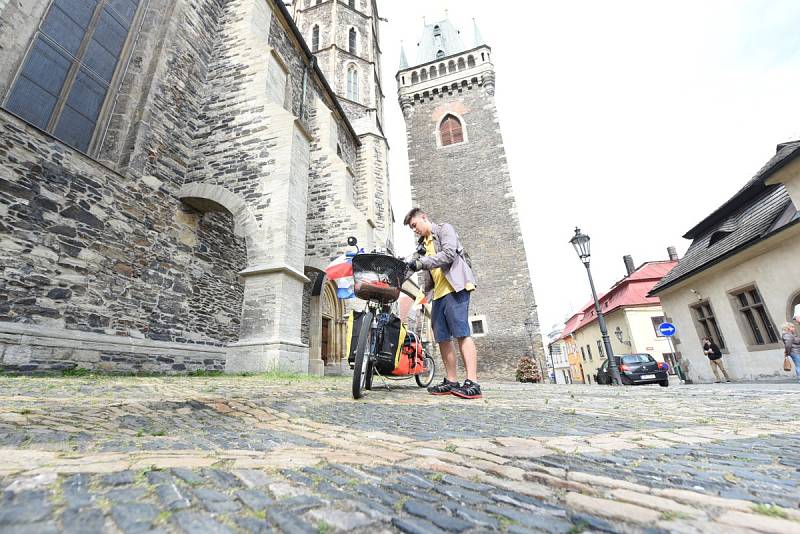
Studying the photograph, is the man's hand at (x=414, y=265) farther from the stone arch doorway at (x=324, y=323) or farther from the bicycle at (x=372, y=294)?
the stone arch doorway at (x=324, y=323)

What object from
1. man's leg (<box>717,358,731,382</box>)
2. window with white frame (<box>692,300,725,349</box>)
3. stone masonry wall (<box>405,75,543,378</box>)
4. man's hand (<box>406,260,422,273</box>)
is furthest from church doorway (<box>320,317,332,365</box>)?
window with white frame (<box>692,300,725,349</box>)

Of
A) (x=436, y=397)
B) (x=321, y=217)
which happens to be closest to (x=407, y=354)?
(x=436, y=397)

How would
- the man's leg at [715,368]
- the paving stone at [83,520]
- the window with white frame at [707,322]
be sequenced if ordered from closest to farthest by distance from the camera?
the paving stone at [83,520] → the man's leg at [715,368] → the window with white frame at [707,322]

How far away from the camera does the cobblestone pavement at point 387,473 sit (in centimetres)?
83

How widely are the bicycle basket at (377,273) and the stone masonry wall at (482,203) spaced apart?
17.3m

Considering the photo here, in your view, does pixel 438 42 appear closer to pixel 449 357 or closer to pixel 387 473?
pixel 449 357

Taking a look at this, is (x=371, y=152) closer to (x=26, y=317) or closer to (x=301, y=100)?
(x=301, y=100)

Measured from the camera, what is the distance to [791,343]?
7574mm

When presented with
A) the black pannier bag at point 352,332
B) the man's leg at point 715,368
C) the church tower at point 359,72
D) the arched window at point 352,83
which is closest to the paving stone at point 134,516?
the black pannier bag at point 352,332

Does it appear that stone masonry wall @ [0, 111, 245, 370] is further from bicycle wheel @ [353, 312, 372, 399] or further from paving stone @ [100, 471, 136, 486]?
paving stone @ [100, 471, 136, 486]

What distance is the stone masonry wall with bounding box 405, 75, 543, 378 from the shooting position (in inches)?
774

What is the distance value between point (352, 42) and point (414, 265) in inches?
1004

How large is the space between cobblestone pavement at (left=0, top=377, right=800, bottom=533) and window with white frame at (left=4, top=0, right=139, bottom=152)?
6.78 meters

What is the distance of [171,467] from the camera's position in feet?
3.95
